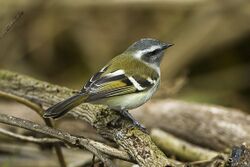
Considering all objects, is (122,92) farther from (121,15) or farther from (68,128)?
(121,15)

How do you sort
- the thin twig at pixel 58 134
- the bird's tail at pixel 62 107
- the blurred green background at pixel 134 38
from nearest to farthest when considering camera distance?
1. the thin twig at pixel 58 134
2. the bird's tail at pixel 62 107
3. the blurred green background at pixel 134 38

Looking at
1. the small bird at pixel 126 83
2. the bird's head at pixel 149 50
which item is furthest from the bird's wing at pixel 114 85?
the bird's head at pixel 149 50

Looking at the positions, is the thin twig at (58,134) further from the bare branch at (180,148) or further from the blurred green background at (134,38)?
the blurred green background at (134,38)

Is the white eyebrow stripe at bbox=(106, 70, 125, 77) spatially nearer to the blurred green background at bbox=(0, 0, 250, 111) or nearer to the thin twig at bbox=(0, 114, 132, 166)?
the thin twig at bbox=(0, 114, 132, 166)

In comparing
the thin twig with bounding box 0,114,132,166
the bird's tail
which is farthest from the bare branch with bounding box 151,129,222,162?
the thin twig with bounding box 0,114,132,166

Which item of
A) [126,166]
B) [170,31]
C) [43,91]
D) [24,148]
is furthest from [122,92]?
[170,31]

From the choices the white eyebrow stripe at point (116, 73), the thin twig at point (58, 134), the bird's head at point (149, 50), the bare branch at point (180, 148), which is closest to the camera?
the thin twig at point (58, 134)
